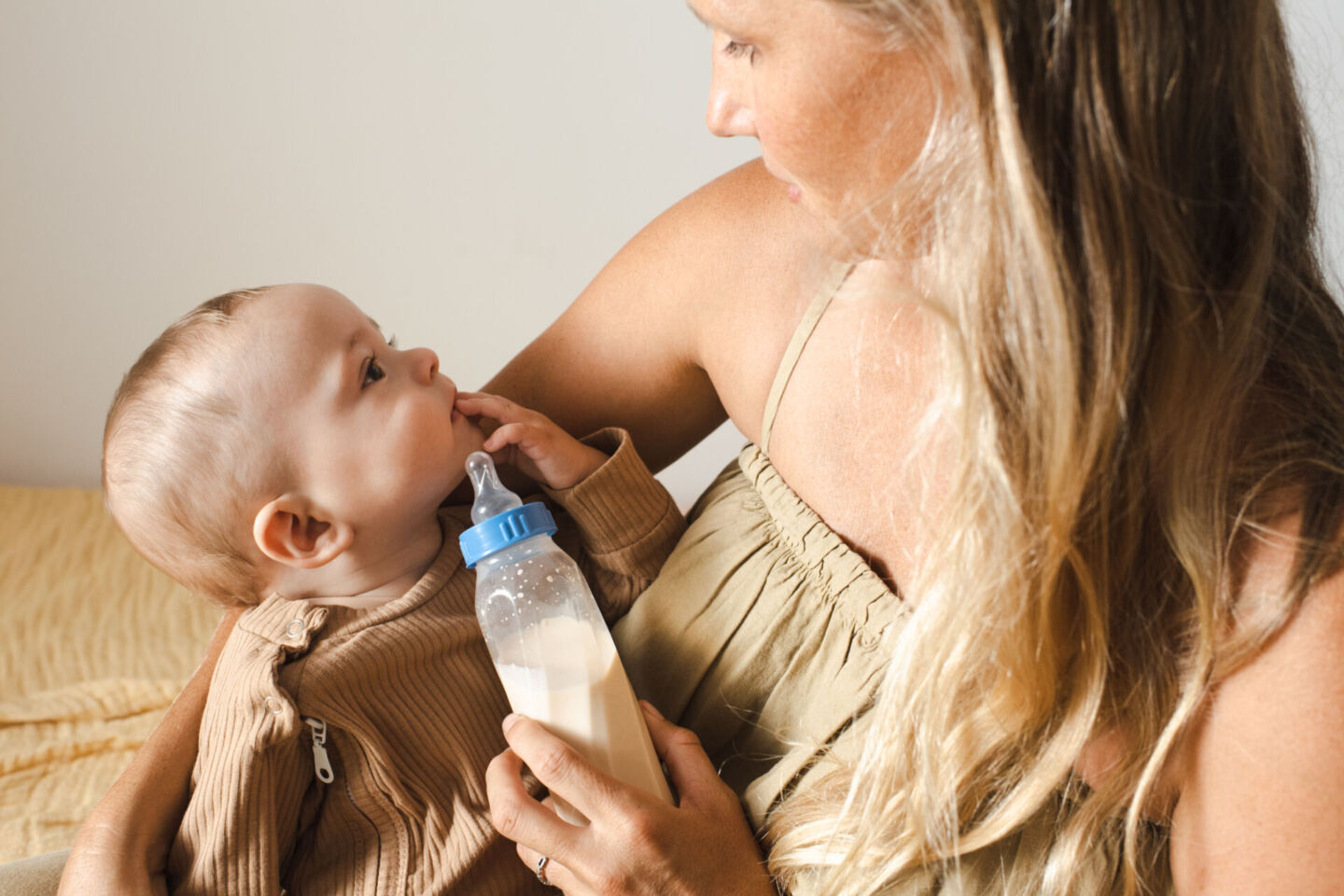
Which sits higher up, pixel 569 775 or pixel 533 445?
pixel 533 445

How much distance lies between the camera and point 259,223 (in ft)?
7.31

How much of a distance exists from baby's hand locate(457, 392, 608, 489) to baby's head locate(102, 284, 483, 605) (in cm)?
4

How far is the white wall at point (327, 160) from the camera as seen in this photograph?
210 cm

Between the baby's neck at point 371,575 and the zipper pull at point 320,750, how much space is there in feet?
0.41

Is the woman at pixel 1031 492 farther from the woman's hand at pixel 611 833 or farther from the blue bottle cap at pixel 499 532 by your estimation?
the blue bottle cap at pixel 499 532

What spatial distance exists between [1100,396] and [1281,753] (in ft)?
0.79

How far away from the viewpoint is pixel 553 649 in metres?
0.91

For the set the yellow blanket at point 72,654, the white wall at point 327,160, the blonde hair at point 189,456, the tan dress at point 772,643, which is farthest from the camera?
the white wall at point 327,160

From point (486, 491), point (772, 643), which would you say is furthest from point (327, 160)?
point (772, 643)

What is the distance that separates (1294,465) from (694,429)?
63 centimetres

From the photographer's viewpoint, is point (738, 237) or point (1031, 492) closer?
point (1031, 492)

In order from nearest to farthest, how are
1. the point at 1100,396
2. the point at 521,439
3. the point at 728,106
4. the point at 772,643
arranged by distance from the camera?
the point at 1100,396 → the point at 728,106 → the point at 772,643 → the point at 521,439

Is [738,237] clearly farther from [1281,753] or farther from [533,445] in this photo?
[1281,753]

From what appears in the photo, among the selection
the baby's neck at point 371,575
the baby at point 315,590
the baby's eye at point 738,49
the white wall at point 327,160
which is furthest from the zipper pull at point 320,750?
the white wall at point 327,160
